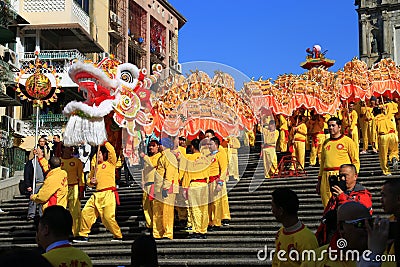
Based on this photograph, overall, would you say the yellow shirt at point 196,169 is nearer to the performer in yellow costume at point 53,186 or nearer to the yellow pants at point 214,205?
the yellow pants at point 214,205

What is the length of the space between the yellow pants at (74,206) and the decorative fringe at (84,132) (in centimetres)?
87

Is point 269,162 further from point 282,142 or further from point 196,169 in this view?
point 196,169

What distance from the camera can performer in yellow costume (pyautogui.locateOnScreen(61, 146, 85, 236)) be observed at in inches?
472

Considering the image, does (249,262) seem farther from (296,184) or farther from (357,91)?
(357,91)

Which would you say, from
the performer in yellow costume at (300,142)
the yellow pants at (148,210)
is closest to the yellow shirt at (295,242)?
the yellow pants at (148,210)

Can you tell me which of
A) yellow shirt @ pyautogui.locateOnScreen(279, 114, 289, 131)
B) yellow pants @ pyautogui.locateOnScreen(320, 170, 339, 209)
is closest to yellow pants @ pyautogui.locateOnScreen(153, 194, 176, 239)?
yellow pants @ pyautogui.locateOnScreen(320, 170, 339, 209)

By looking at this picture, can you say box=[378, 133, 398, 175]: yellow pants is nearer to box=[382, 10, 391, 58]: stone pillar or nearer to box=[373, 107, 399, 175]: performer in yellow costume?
box=[373, 107, 399, 175]: performer in yellow costume

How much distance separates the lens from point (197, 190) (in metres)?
11.4

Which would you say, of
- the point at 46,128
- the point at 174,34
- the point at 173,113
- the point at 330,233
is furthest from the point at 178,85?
the point at 174,34

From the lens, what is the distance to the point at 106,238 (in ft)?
39.7

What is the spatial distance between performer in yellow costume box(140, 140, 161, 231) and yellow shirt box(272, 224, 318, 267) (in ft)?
20.1

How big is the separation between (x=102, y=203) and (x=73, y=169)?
3.95 feet

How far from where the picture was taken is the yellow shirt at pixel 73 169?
12.2 meters

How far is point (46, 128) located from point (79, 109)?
737 inches
